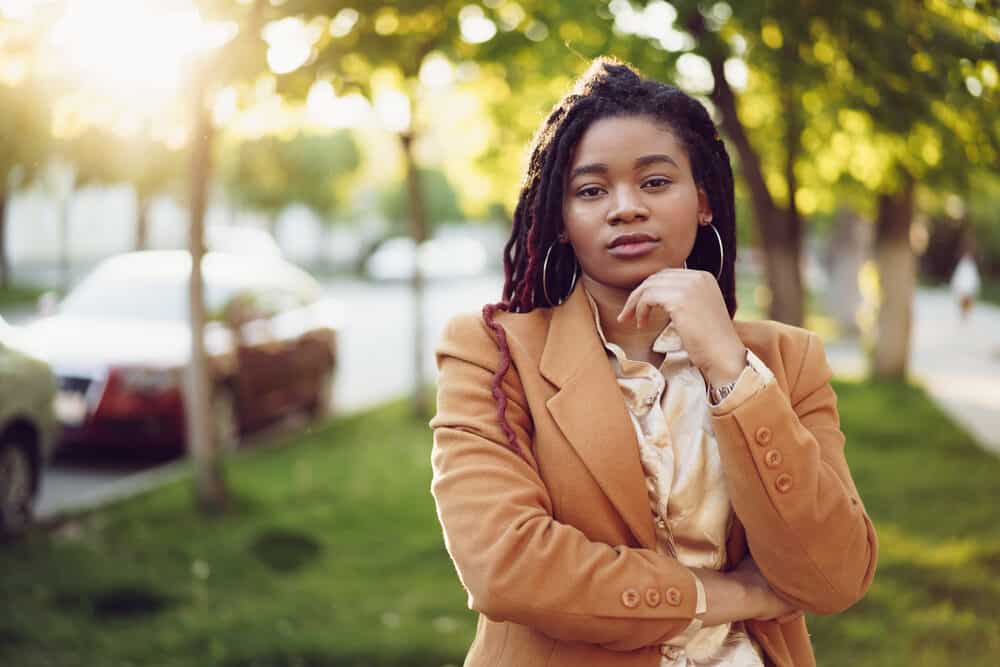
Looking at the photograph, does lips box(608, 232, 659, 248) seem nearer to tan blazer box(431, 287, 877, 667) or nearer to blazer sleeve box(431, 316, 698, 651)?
tan blazer box(431, 287, 877, 667)

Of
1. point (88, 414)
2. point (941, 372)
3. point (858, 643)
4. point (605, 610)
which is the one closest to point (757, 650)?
point (605, 610)

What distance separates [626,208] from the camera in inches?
76.7

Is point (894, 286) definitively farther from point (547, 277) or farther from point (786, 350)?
point (547, 277)

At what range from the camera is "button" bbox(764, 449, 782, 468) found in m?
1.80

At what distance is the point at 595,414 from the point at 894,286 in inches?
503

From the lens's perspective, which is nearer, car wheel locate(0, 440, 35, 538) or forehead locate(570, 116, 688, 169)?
forehead locate(570, 116, 688, 169)

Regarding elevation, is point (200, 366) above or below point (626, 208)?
below

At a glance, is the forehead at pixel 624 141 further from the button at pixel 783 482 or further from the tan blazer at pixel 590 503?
the button at pixel 783 482

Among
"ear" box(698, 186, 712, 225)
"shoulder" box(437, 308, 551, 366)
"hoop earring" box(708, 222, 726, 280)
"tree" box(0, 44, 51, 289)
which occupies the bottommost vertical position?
"shoulder" box(437, 308, 551, 366)

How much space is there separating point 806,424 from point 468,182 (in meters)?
14.8

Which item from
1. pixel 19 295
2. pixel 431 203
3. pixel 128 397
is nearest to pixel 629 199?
pixel 128 397

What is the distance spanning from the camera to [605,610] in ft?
5.95

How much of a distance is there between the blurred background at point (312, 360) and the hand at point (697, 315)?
0.71 metres

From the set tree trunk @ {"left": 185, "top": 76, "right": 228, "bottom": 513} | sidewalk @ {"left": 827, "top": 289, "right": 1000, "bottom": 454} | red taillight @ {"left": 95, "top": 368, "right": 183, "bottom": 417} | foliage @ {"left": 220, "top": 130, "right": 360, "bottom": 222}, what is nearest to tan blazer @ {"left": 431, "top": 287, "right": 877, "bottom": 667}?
tree trunk @ {"left": 185, "top": 76, "right": 228, "bottom": 513}
